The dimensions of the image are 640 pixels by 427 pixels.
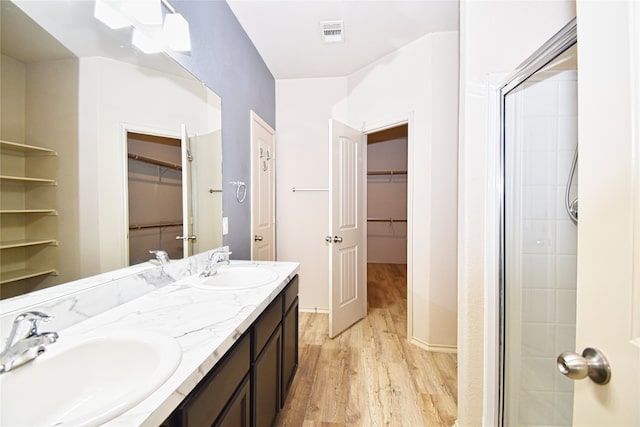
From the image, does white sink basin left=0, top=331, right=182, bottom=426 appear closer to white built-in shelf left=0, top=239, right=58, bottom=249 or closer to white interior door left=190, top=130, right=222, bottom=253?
white built-in shelf left=0, top=239, right=58, bottom=249

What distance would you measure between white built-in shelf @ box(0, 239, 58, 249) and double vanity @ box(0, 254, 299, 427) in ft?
0.48

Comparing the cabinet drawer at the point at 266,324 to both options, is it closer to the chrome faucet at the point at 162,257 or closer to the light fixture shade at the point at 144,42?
the chrome faucet at the point at 162,257

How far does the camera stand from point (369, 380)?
74.6 inches

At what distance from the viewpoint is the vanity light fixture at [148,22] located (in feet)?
3.43

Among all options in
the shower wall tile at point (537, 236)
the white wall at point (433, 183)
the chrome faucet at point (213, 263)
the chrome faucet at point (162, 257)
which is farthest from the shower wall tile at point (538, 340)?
the chrome faucet at point (162, 257)

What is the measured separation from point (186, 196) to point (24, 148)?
0.76 m

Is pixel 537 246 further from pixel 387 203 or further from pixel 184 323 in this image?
pixel 387 203

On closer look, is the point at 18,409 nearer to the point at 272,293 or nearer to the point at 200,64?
the point at 272,293

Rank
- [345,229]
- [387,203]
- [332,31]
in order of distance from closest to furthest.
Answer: [332,31] < [345,229] < [387,203]

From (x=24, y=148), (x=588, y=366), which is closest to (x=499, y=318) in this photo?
(x=588, y=366)

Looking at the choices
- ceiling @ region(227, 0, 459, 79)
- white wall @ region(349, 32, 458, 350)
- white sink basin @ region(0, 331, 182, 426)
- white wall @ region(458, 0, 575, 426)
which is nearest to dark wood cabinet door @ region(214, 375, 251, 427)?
white sink basin @ region(0, 331, 182, 426)

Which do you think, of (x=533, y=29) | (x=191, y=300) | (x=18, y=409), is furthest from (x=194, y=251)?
(x=533, y=29)

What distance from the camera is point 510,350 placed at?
4.27 ft

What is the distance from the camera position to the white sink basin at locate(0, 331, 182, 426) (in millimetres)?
578
